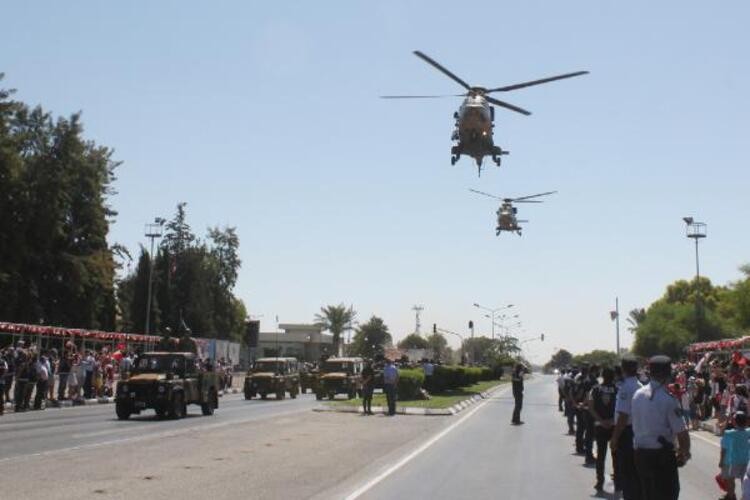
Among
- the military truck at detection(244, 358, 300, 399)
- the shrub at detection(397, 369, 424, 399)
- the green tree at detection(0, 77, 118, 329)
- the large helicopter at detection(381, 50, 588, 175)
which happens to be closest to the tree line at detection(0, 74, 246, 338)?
the green tree at detection(0, 77, 118, 329)

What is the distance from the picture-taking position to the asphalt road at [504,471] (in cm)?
1243

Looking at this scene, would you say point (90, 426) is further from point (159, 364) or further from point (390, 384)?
point (390, 384)

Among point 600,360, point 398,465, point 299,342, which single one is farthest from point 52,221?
point 299,342

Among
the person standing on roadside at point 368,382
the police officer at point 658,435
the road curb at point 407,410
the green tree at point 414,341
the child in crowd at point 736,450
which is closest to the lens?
the police officer at point 658,435

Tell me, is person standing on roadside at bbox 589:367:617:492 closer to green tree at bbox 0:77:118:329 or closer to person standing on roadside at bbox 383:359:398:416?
person standing on roadside at bbox 383:359:398:416

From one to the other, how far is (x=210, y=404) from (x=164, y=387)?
3.68 meters

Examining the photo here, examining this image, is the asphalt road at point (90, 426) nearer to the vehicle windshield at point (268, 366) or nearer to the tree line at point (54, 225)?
the vehicle windshield at point (268, 366)

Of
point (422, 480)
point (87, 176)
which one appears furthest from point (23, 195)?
point (422, 480)

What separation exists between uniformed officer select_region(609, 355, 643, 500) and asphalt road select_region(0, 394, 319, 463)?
10.1 meters

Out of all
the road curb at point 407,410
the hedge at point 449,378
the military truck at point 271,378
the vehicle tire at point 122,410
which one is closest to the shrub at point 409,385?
the road curb at point 407,410

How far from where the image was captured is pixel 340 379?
4325cm

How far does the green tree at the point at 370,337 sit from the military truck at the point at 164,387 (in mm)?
117445

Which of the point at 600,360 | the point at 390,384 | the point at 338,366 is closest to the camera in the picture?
the point at 390,384

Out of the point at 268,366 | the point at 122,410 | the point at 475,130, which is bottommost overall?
the point at 122,410
